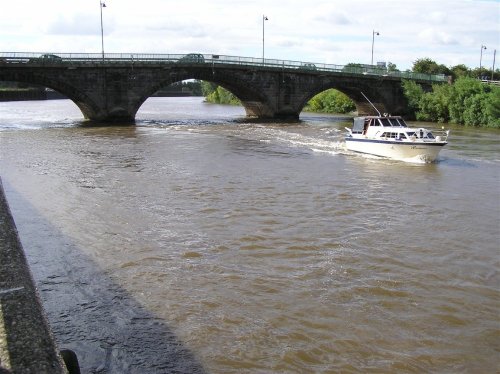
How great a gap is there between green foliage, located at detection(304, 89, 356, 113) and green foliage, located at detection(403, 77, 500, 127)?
49.5 feet

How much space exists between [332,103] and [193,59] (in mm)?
35607

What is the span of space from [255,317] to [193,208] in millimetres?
8518

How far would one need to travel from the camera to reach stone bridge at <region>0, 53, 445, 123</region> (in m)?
49.5

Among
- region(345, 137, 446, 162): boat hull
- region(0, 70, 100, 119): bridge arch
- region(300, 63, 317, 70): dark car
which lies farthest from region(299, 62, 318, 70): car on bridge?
region(345, 137, 446, 162): boat hull

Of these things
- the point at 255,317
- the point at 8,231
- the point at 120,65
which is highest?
the point at 120,65

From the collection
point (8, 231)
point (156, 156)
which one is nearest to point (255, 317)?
point (8, 231)

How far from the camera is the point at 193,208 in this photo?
1828cm

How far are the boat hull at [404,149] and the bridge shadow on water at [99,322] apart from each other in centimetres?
2051

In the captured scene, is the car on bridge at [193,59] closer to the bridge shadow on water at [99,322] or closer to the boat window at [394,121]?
the boat window at [394,121]

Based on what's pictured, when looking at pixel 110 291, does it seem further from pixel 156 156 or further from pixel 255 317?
pixel 156 156

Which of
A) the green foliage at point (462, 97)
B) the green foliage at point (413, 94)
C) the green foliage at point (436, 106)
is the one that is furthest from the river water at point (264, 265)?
the green foliage at point (413, 94)

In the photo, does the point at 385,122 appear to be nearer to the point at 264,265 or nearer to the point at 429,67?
the point at 264,265

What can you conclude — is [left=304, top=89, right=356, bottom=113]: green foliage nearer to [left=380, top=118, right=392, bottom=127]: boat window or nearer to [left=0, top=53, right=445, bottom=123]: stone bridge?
[left=0, top=53, right=445, bottom=123]: stone bridge

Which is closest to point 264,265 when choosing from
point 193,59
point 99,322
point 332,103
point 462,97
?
point 99,322
